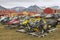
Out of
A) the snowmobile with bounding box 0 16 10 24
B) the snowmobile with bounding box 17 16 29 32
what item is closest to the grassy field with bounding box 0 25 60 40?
the snowmobile with bounding box 17 16 29 32

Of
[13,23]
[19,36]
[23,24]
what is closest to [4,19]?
[13,23]

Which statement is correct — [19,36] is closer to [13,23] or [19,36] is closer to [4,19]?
[13,23]

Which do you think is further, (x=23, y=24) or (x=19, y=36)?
(x=23, y=24)

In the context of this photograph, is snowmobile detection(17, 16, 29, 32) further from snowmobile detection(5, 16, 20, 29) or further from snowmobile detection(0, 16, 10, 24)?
snowmobile detection(0, 16, 10, 24)

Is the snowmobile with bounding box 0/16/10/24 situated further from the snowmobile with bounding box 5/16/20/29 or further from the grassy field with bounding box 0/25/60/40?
the grassy field with bounding box 0/25/60/40

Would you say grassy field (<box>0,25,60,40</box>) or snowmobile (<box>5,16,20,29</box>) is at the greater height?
snowmobile (<box>5,16,20,29</box>)

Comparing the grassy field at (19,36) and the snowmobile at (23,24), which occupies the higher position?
the snowmobile at (23,24)

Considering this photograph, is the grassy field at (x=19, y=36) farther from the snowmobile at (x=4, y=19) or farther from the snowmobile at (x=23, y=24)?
the snowmobile at (x=4, y=19)

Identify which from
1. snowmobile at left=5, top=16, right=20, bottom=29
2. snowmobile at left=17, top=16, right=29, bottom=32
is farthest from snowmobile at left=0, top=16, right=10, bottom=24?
snowmobile at left=17, top=16, right=29, bottom=32

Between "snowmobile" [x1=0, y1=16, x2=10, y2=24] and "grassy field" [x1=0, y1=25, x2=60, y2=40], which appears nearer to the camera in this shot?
"grassy field" [x1=0, y1=25, x2=60, y2=40]

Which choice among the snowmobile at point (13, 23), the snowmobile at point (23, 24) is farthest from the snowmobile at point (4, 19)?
the snowmobile at point (23, 24)

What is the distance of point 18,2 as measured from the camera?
6.07 feet

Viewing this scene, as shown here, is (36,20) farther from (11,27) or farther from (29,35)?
(11,27)

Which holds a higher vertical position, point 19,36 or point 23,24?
point 23,24
